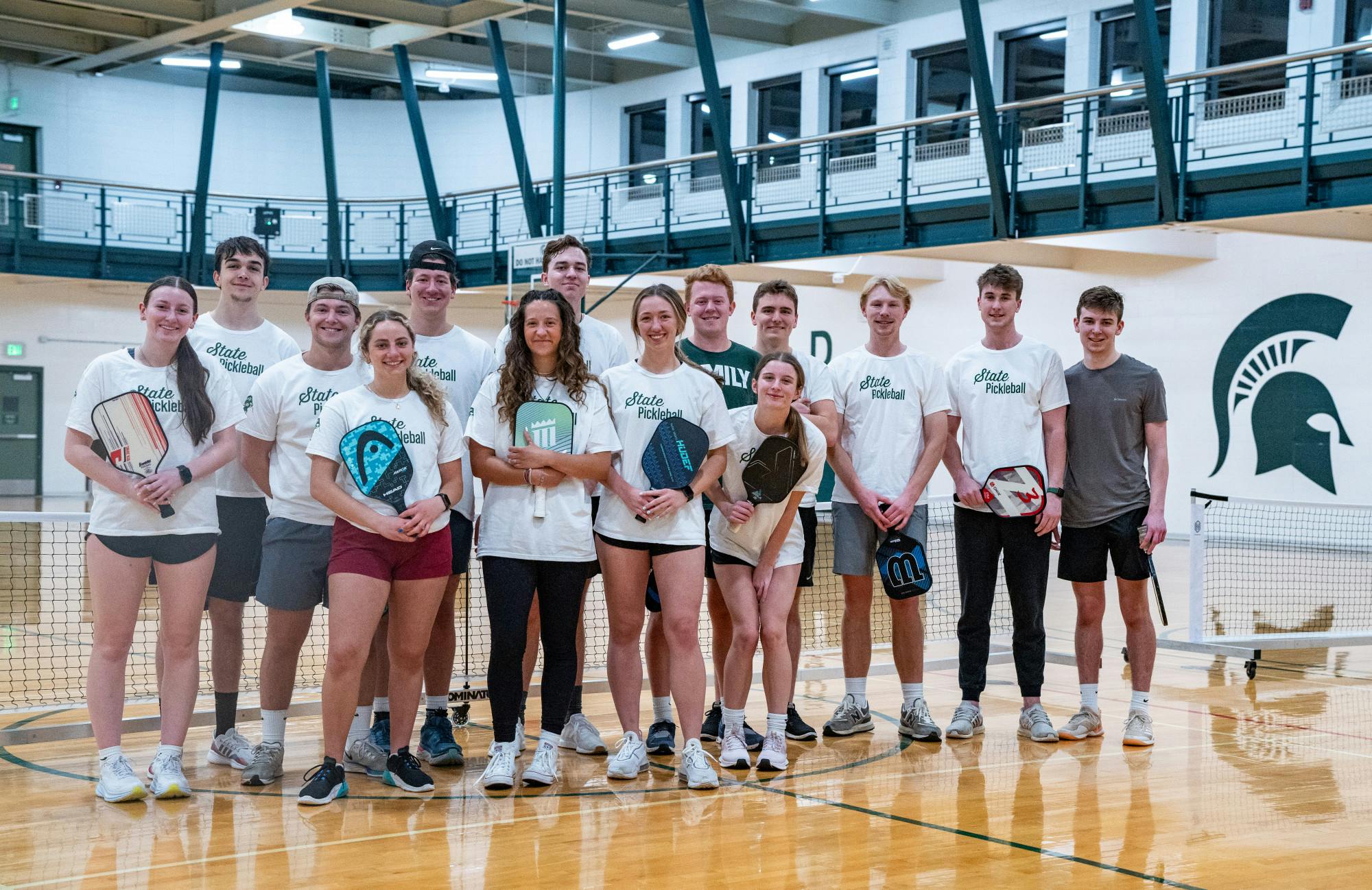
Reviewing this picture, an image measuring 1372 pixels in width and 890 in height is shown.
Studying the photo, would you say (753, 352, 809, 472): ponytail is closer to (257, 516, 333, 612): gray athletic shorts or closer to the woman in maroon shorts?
the woman in maroon shorts

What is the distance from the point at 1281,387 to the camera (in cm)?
1570

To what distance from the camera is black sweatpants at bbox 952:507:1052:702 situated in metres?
5.59

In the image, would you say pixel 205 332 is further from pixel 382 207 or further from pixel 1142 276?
pixel 382 207

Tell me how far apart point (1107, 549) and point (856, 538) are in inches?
42.8

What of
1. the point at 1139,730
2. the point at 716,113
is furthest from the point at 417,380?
the point at 716,113

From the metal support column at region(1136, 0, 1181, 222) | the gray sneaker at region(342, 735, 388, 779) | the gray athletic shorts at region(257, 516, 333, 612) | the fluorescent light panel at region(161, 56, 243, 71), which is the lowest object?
the gray sneaker at region(342, 735, 388, 779)

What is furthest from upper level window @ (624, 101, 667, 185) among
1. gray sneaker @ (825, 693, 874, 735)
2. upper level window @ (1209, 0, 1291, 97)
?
gray sneaker @ (825, 693, 874, 735)

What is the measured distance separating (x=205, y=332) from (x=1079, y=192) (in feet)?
35.8

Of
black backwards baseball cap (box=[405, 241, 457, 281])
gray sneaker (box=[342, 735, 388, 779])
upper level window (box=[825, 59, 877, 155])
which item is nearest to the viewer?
gray sneaker (box=[342, 735, 388, 779])

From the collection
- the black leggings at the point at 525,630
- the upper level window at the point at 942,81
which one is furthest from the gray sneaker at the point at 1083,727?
the upper level window at the point at 942,81

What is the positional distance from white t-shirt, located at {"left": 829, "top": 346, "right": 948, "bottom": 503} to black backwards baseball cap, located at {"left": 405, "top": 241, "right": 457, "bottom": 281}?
169 cm

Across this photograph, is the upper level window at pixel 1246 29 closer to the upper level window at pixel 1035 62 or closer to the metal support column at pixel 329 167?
the upper level window at pixel 1035 62

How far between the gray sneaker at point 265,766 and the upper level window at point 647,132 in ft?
63.1

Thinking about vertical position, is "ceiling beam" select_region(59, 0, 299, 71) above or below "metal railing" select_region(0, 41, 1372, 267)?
above
